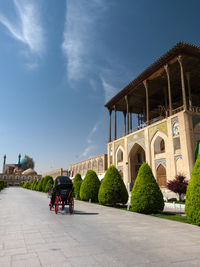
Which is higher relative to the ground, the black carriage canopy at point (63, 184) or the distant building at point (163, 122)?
the distant building at point (163, 122)

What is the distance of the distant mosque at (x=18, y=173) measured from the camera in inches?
3910

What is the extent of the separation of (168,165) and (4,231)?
1614 centimetres

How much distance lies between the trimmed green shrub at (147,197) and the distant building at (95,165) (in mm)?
27448

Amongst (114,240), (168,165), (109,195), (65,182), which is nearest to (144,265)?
(114,240)

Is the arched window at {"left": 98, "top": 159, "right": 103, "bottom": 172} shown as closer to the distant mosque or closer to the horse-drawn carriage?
the horse-drawn carriage

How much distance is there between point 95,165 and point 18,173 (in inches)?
2801

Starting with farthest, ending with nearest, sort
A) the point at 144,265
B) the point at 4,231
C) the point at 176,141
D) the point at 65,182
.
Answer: the point at 176,141 < the point at 65,182 < the point at 4,231 < the point at 144,265

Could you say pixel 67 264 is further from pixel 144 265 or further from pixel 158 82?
pixel 158 82

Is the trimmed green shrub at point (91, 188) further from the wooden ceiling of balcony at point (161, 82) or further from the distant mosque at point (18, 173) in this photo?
the distant mosque at point (18, 173)

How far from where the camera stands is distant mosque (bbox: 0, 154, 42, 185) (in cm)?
9931

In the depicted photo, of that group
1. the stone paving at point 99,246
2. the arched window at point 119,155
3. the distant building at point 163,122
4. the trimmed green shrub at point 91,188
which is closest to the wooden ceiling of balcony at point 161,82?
the distant building at point 163,122

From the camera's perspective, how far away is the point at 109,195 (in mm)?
13164

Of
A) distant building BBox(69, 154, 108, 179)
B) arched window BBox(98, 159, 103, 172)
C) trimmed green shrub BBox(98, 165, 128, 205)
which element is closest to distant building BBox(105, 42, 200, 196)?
trimmed green shrub BBox(98, 165, 128, 205)

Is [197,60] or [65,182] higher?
[197,60]
